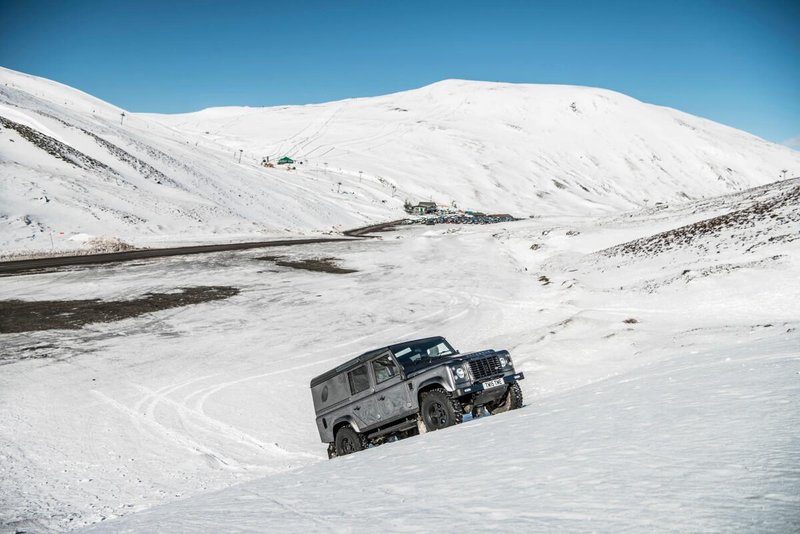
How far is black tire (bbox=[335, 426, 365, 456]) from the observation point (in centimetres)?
1271

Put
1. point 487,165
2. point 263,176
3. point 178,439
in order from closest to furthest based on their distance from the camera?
1. point 178,439
2. point 263,176
3. point 487,165

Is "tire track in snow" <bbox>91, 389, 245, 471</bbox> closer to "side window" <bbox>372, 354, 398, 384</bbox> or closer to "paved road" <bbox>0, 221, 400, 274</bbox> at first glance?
Result: "side window" <bbox>372, 354, 398, 384</bbox>

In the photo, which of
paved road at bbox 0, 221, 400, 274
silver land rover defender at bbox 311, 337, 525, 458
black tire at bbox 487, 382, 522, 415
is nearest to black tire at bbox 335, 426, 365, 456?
silver land rover defender at bbox 311, 337, 525, 458

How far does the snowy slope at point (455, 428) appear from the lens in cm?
512

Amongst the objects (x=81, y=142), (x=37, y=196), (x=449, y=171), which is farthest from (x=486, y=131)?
(x=37, y=196)

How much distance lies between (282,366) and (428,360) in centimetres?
951

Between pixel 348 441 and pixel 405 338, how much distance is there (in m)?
11.0

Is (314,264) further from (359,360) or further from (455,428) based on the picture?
(455,428)

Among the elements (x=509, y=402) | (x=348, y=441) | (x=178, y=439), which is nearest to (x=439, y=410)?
(x=509, y=402)

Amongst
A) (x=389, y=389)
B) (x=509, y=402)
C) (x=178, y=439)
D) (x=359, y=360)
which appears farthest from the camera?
(x=178, y=439)

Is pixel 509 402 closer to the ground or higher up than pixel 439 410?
closer to the ground

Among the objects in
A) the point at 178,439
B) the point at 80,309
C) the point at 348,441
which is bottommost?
the point at 348,441

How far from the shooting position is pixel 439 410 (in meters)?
11.4

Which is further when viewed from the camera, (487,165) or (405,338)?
(487,165)
